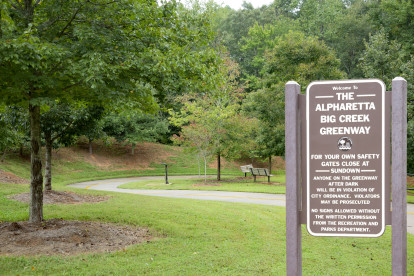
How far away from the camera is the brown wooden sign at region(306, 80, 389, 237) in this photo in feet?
11.6

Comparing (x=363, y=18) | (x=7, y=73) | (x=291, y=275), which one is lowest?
(x=291, y=275)

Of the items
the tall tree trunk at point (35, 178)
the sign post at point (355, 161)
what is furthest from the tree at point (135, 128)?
the sign post at point (355, 161)

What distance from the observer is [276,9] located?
65.6 m

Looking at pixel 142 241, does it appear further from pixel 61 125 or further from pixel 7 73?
pixel 61 125

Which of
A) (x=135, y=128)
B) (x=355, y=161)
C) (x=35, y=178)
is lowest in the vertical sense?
(x=35, y=178)

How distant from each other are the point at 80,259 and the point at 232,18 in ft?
186

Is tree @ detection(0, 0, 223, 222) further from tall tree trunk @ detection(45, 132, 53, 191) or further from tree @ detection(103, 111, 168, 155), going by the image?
tree @ detection(103, 111, 168, 155)

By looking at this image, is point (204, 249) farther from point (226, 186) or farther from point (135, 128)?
point (135, 128)

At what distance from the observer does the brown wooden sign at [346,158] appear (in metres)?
3.55

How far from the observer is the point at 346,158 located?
3592 millimetres

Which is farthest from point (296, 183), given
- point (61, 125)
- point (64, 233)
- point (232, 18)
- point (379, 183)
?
point (232, 18)

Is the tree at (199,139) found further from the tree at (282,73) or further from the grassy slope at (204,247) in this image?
the grassy slope at (204,247)

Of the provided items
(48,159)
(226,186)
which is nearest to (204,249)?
(48,159)

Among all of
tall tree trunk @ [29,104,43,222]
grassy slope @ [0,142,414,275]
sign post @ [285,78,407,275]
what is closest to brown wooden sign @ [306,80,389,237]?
sign post @ [285,78,407,275]
